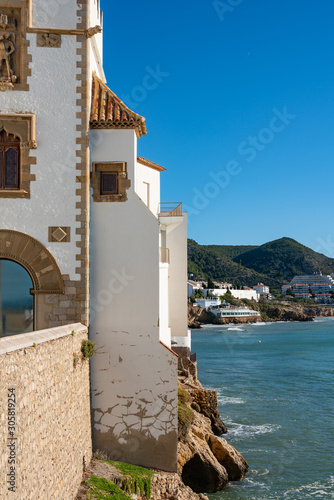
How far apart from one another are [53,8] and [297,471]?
1857 centimetres

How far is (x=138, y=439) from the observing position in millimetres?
12828

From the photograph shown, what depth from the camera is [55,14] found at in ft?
43.4

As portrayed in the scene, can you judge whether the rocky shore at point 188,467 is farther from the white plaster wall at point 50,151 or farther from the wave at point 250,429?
the white plaster wall at point 50,151

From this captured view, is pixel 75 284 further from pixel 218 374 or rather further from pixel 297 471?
pixel 218 374

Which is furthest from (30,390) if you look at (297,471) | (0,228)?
(297,471)

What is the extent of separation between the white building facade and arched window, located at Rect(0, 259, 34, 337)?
198 mm

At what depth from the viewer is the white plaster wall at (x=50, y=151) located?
42.8 ft

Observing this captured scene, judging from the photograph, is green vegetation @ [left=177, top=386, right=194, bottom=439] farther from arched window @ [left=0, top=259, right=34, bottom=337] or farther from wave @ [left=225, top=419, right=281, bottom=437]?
wave @ [left=225, top=419, right=281, bottom=437]

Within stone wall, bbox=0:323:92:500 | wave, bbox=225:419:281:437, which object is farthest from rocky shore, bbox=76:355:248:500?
wave, bbox=225:419:281:437

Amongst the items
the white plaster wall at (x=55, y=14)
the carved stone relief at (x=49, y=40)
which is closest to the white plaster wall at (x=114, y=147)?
the carved stone relief at (x=49, y=40)

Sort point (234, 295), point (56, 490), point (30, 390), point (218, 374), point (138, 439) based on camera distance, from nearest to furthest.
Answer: point (30, 390) → point (56, 490) → point (138, 439) → point (218, 374) → point (234, 295)

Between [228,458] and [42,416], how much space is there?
1180 cm

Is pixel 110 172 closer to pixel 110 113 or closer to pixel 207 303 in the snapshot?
pixel 110 113

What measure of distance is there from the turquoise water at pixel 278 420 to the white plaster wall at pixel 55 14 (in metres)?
15.0
